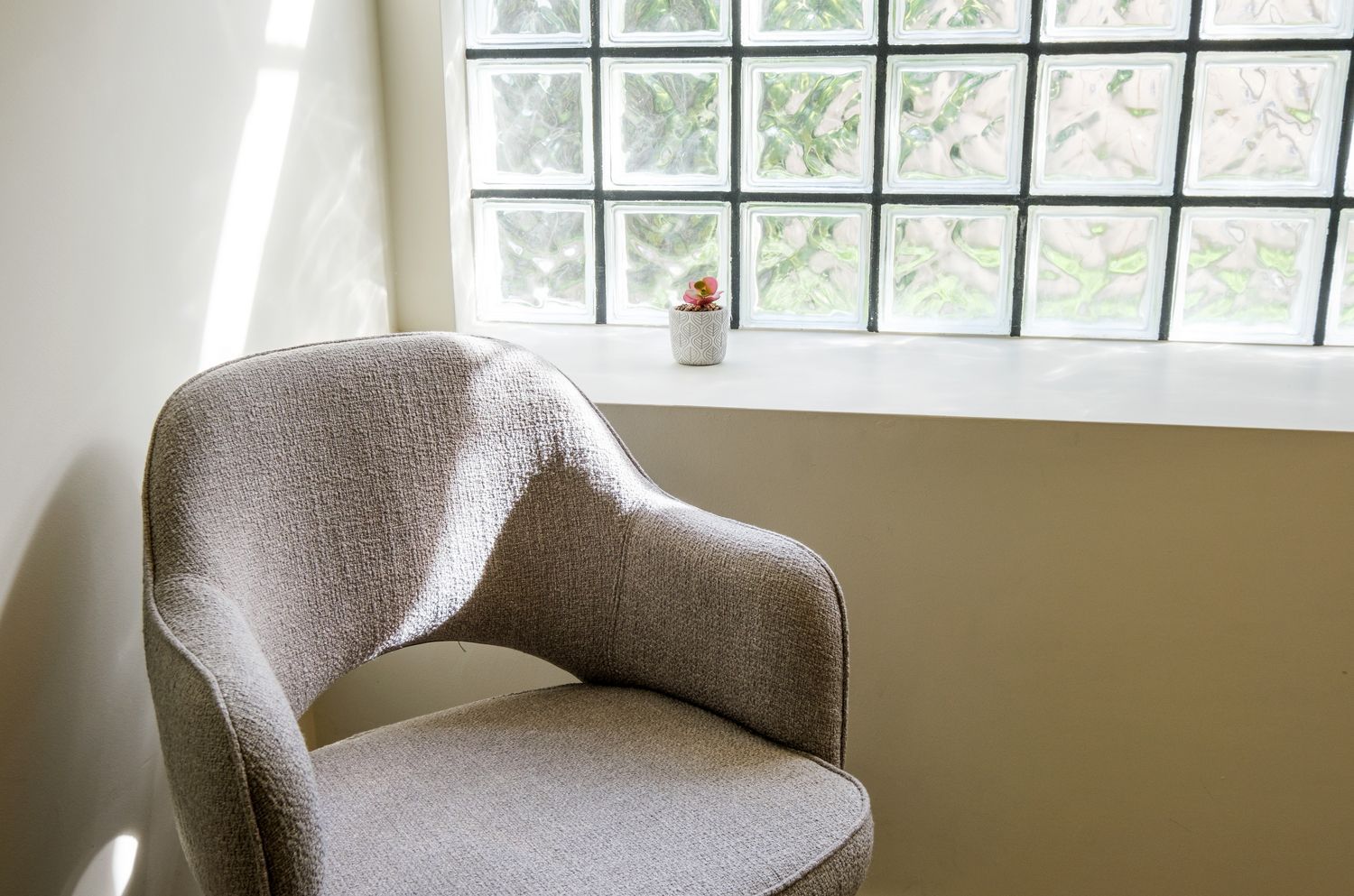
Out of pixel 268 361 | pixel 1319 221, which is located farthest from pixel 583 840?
pixel 1319 221

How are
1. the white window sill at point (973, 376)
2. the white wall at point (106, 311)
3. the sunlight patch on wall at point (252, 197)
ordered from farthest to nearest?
the white window sill at point (973, 376) → the sunlight patch on wall at point (252, 197) → the white wall at point (106, 311)

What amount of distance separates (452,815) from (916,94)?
1411 millimetres

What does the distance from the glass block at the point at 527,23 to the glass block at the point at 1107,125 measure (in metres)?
0.80

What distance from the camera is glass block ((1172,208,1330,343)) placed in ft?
6.22

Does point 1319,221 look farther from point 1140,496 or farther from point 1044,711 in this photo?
point 1044,711

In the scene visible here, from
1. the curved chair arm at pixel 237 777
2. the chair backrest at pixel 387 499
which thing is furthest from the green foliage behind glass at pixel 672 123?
the curved chair arm at pixel 237 777

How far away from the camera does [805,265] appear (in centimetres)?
204

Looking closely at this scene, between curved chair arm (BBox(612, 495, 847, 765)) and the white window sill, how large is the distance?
34 centimetres

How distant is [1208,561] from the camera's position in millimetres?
1560

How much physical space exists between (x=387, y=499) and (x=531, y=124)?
0.98 metres

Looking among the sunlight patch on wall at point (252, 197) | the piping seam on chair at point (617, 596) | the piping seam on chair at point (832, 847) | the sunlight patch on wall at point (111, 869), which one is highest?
the sunlight patch on wall at point (252, 197)

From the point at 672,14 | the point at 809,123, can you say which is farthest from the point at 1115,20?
the point at 672,14

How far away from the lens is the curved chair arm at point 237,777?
2.95ft

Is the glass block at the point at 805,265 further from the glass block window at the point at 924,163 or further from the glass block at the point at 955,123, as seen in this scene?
the glass block at the point at 955,123
